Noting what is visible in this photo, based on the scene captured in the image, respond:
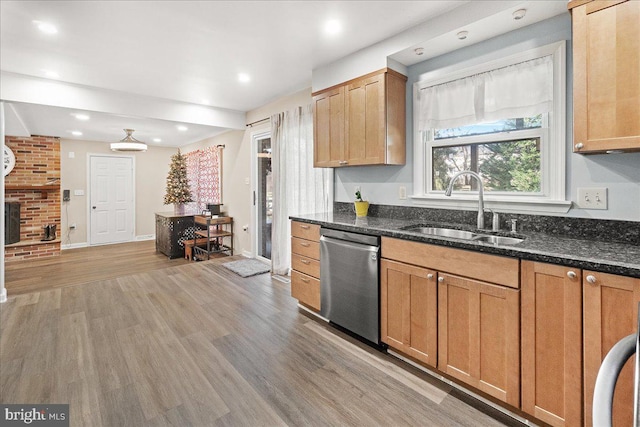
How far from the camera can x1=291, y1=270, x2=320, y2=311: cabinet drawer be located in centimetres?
290

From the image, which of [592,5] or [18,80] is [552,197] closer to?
[592,5]

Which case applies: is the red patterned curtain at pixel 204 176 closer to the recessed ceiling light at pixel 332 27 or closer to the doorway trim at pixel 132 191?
the doorway trim at pixel 132 191

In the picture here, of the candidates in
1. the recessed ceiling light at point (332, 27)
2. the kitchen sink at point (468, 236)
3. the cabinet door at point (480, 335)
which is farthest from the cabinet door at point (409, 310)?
the recessed ceiling light at point (332, 27)

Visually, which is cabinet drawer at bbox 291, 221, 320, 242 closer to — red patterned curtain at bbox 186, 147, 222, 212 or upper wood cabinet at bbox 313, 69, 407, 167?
upper wood cabinet at bbox 313, 69, 407, 167

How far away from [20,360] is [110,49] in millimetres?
2646

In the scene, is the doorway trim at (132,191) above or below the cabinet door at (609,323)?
above

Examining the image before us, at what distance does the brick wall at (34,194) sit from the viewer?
5.70 meters

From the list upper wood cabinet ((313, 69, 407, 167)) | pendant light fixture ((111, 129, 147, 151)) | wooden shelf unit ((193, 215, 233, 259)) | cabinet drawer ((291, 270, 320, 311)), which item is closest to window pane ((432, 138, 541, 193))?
upper wood cabinet ((313, 69, 407, 167))

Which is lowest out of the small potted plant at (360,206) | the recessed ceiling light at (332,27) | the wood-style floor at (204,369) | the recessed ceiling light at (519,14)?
the wood-style floor at (204,369)

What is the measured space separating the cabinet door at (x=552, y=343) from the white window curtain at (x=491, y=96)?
48.0 inches

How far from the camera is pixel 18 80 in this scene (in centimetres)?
343

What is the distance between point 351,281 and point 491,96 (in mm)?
1753

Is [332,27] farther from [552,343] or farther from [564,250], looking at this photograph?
[552,343]

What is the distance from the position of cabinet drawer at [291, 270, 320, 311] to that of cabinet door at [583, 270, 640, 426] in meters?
1.91
